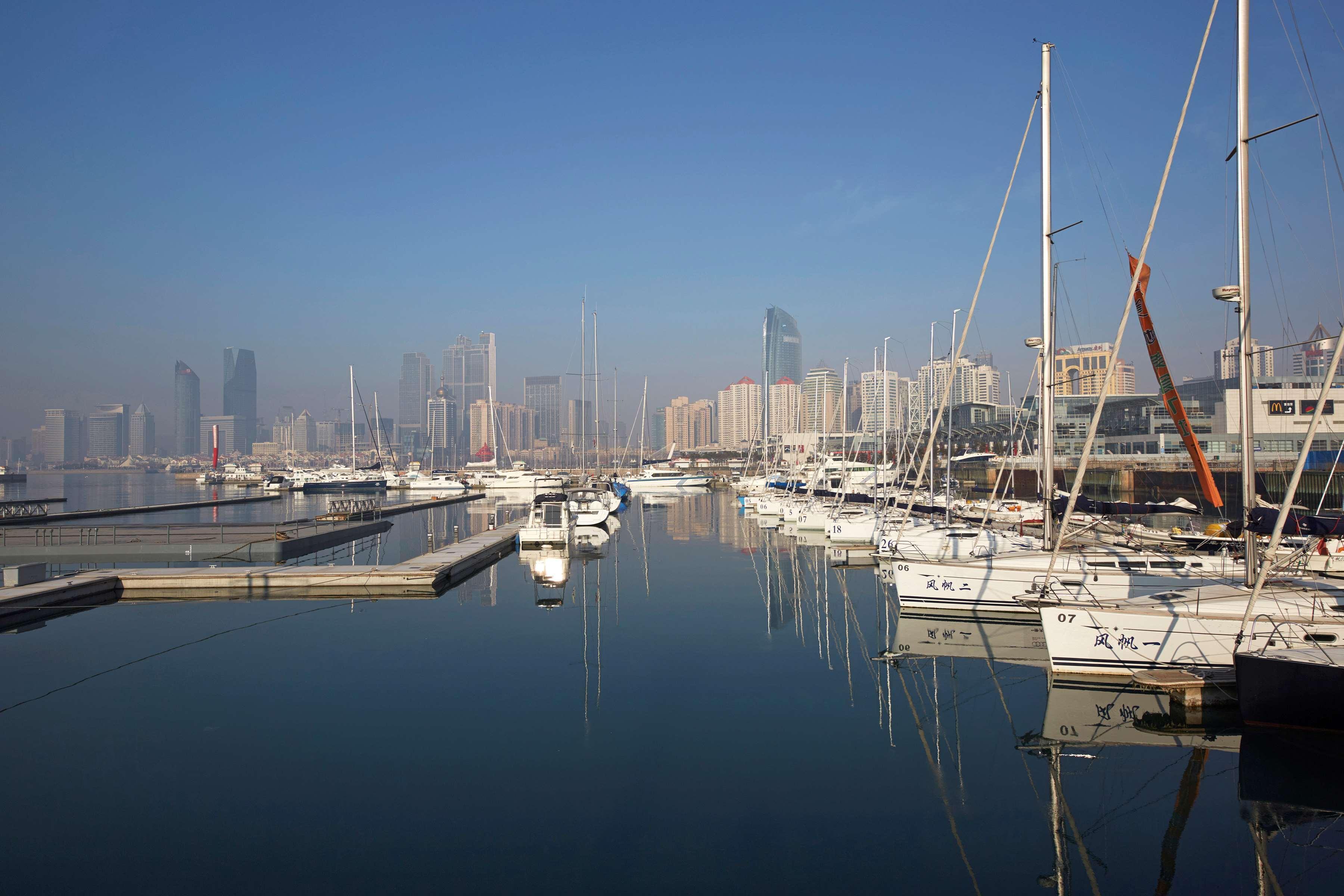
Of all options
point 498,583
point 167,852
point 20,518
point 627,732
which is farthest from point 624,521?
point 167,852

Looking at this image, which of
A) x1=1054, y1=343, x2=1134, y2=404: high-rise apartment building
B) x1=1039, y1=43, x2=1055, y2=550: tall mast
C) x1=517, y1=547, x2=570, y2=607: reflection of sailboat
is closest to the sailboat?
x1=1039, y1=43, x2=1055, y2=550: tall mast

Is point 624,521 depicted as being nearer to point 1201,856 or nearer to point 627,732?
point 627,732

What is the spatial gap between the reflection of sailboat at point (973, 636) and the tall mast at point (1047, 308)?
2.34 m

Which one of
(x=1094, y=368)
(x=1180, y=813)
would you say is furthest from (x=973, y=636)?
(x=1094, y=368)

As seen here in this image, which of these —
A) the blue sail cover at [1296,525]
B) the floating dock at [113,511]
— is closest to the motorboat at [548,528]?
the blue sail cover at [1296,525]

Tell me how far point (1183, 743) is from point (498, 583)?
68.4 feet

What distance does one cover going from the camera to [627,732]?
42.5 ft

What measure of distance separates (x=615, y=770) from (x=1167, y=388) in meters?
14.5

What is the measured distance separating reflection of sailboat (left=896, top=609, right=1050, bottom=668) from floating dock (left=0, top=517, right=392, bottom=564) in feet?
75.2

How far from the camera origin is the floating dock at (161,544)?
28750 millimetres

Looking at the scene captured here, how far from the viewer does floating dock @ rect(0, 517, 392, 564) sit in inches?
1132

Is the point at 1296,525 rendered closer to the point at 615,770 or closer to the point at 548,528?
the point at 615,770

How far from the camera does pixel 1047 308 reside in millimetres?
21703

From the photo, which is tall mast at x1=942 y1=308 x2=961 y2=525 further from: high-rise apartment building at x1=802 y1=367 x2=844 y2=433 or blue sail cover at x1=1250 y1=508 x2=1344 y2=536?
high-rise apartment building at x1=802 y1=367 x2=844 y2=433
